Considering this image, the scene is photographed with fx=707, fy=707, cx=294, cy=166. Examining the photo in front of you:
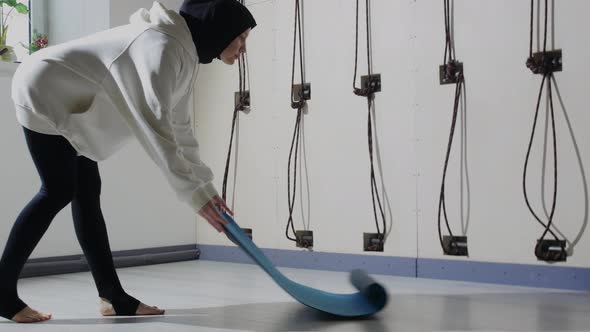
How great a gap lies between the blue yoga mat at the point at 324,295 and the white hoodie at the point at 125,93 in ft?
0.79

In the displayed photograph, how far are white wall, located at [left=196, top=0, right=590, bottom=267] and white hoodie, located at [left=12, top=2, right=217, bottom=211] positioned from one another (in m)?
1.50

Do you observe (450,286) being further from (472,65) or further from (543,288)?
(472,65)

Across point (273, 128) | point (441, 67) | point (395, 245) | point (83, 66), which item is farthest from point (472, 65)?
point (83, 66)

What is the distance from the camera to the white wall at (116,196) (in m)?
3.76

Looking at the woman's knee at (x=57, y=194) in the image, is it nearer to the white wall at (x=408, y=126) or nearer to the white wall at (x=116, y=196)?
the white wall at (x=116, y=196)

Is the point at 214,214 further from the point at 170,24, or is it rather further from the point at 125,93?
the point at 170,24

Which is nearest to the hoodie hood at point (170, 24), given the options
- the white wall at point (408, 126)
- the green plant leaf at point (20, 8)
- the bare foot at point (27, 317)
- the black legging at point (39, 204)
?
the black legging at point (39, 204)

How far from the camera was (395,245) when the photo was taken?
3.63 metres

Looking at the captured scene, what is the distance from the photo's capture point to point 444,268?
11.3 ft

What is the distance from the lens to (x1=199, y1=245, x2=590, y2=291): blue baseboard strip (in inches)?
120

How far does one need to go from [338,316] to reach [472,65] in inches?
59.9

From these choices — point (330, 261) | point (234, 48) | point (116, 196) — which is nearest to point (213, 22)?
point (234, 48)

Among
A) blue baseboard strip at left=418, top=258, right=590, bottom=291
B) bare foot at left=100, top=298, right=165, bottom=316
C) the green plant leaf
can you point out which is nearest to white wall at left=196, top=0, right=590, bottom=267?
blue baseboard strip at left=418, top=258, right=590, bottom=291

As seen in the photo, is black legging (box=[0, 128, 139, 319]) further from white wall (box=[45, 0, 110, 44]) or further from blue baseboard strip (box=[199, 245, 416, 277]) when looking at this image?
white wall (box=[45, 0, 110, 44])
